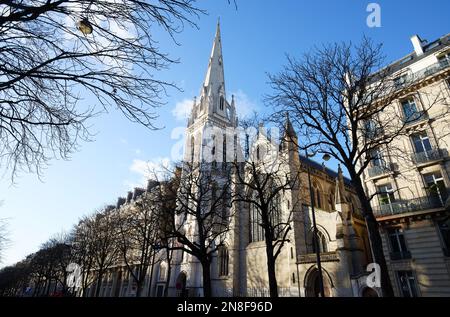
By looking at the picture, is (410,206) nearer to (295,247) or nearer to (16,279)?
(295,247)

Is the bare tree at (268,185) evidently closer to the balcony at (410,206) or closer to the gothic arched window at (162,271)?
the balcony at (410,206)

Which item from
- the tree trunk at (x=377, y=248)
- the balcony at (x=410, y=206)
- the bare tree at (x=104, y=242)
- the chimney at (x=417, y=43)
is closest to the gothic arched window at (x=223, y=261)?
the bare tree at (x=104, y=242)

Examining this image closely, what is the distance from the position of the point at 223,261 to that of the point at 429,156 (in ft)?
80.1

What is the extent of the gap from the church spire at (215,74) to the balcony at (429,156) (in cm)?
3680

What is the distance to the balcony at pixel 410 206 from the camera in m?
17.1

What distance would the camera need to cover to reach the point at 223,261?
3316cm

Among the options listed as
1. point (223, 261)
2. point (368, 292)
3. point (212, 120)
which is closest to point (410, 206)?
point (368, 292)

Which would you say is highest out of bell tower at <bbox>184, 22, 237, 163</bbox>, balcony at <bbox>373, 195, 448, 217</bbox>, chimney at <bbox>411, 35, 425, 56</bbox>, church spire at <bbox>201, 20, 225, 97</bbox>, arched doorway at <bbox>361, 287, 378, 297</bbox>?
church spire at <bbox>201, 20, 225, 97</bbox>

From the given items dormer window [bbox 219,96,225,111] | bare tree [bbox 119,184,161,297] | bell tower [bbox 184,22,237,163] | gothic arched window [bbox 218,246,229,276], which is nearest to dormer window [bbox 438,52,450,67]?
Answer: bare tree [bbox 119,184,161,297]

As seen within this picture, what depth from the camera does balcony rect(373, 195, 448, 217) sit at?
17062mm

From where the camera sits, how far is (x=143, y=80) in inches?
190

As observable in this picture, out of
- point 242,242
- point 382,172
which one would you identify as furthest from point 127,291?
point 382,172

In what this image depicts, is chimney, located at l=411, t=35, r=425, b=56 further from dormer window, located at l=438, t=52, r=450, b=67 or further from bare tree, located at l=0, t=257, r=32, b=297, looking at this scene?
bare tree, located at l=0, t=257, r=32, b=297

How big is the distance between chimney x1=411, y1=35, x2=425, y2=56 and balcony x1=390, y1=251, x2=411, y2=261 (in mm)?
16527
